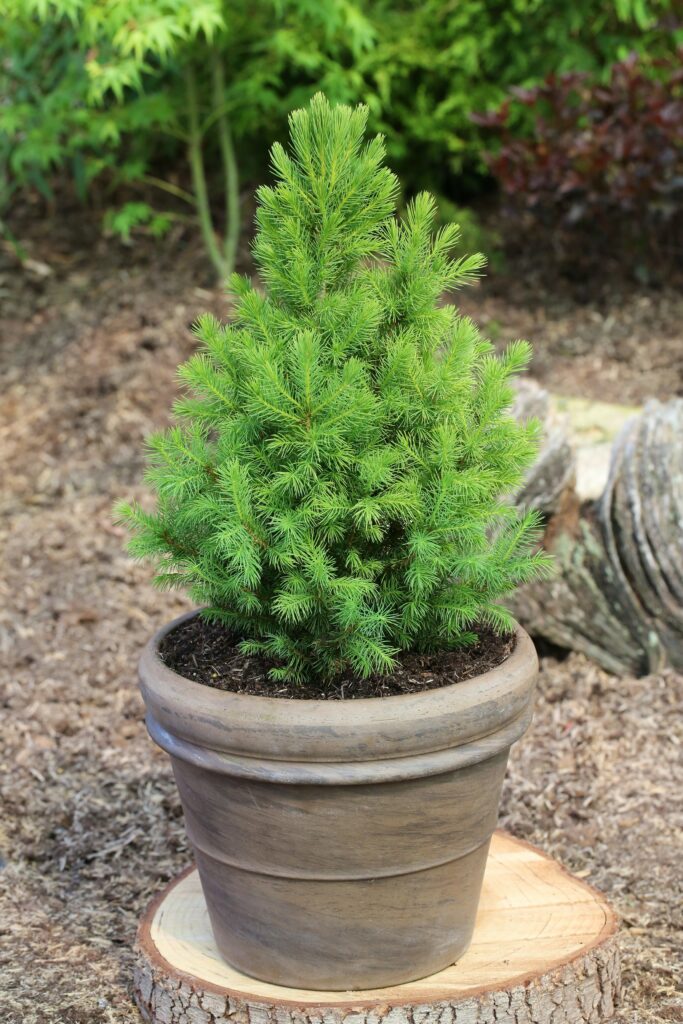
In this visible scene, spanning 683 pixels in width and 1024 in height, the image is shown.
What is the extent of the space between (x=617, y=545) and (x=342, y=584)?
1.92m

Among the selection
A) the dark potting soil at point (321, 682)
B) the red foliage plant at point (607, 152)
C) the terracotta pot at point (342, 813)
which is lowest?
the terracotta pot at point (342, 813)

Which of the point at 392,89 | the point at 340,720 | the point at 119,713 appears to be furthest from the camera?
the point at 392,89

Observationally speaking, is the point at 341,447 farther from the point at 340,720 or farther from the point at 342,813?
the point at 342,813

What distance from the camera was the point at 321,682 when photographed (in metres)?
2.05

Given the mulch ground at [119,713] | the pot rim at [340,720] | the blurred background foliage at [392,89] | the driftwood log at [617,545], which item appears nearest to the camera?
the pot rim at [340,720]

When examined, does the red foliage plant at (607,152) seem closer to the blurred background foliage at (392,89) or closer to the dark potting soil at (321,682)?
the blurred background foliage at (392,89)

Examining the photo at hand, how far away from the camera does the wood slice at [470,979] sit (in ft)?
6.46

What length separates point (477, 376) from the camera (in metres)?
2.21

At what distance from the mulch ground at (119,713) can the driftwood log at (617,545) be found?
0.41 ft

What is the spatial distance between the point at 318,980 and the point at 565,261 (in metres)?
5.18

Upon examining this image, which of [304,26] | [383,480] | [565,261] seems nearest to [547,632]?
[383,480]

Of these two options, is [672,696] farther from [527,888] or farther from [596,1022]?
[596,1022]

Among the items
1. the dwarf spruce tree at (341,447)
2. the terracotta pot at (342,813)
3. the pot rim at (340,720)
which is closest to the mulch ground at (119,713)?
the terracotta pot at (342,813)

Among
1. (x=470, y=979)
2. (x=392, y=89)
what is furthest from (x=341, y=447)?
(x=392, y=89)
